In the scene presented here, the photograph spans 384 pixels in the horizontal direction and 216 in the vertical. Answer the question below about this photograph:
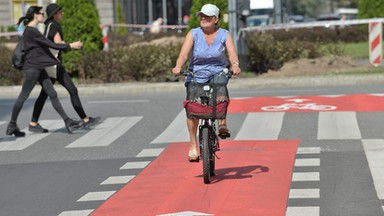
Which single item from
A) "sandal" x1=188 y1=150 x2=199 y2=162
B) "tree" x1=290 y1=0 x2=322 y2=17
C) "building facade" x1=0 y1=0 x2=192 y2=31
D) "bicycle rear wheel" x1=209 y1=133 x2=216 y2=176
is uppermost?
"bicycle rear wheel" x1=209 y1=133 x2=216 y2=176

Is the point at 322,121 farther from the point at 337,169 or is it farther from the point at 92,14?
the point at 92,14

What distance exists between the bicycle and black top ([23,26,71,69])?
222 inches

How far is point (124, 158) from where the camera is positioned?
564 inches

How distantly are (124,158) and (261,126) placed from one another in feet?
10.9

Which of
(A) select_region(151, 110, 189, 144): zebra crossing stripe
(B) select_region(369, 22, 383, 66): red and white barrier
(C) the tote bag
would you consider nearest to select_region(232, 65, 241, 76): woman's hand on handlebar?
(A) select_region(151, 110, 189, 144): zebra crossing stripe

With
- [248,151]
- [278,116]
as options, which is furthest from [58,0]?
[248,151]

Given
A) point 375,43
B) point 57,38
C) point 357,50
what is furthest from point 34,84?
point 357,50

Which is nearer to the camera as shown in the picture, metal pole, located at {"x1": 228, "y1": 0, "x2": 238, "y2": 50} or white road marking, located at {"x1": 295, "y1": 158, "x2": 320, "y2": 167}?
white road marking, located at {"x1": 295, "y1": 158, "x2": 320, "y2": 167}

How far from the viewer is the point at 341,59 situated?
30562mm

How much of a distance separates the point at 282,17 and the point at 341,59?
18115 millimetres

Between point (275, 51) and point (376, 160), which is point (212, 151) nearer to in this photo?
point (376, 160)

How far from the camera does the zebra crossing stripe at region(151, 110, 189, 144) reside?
16.0m

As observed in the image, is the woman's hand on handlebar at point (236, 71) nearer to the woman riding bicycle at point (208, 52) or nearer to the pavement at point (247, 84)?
the woman riding bicycle at point (208, 52)

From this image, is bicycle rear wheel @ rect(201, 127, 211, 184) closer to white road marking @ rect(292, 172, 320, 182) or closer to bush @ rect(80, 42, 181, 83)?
white road marking @ rect(292, 172, 320, 182)
